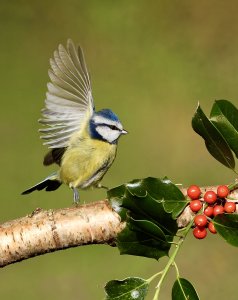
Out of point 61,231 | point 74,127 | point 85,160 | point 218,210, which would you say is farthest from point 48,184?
point 218,210

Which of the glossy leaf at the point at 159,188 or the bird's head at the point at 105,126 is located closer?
the glossy leaf at the point at 159,188

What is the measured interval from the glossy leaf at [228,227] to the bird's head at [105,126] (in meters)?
0.49

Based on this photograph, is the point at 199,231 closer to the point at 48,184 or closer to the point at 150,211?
the point at 150,211

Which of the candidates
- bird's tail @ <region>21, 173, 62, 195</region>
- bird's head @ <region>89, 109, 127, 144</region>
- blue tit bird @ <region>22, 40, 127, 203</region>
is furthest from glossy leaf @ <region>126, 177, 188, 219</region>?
bird's tail @ <region>21, 173, 62, 195</region>

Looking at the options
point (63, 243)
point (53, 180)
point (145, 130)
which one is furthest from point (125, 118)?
point (63, 243)

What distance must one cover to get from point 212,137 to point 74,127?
434 mm

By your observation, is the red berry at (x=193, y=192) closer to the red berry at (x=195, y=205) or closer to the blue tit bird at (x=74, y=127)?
the red berry at (x=195, y=205)

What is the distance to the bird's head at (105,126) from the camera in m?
0.97

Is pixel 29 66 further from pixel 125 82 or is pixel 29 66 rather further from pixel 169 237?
pixel 169 237

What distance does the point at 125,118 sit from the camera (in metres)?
2.23

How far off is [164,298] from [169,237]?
130 cm

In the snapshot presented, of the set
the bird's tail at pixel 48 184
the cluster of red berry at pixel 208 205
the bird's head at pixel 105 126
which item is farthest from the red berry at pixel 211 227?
the bird's tail at pixel 48 184

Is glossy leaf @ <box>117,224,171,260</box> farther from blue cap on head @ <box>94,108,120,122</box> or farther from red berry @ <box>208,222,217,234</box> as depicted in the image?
blue cap on head @ <box>94,108,120,122</box>

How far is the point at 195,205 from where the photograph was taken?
525mm
